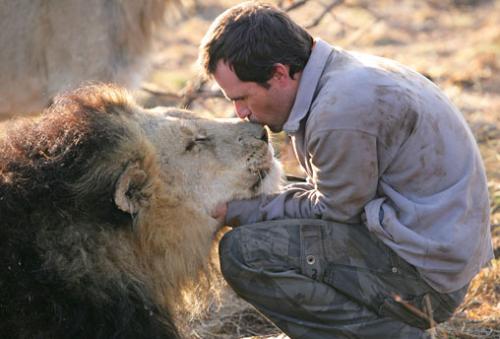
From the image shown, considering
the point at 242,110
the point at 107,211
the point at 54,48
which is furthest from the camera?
the point at 54,48

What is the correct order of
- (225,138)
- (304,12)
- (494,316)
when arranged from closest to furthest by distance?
(225,138)
(494,316)
(304,12)

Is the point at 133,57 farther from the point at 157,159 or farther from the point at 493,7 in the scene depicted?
the point at 493,7

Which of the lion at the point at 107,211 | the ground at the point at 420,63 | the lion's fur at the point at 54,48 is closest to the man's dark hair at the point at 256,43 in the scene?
the lion at the point at 107,211

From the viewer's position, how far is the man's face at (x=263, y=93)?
377cm

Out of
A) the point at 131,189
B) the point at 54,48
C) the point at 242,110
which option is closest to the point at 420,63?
the point at 54,48

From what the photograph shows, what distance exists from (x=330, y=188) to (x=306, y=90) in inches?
15.7

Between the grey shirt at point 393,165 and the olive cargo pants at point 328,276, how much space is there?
6 centimetres

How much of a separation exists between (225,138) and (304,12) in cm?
783

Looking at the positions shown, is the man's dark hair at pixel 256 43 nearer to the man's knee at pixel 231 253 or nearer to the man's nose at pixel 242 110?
the man's nose at pixel 242 110

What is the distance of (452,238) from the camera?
3615 mm

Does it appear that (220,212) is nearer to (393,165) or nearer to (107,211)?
(107,211)

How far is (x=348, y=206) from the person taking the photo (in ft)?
12.1

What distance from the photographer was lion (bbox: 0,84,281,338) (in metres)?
3.19

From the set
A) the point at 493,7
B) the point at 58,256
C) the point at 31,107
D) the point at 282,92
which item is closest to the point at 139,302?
the point at 58,256
